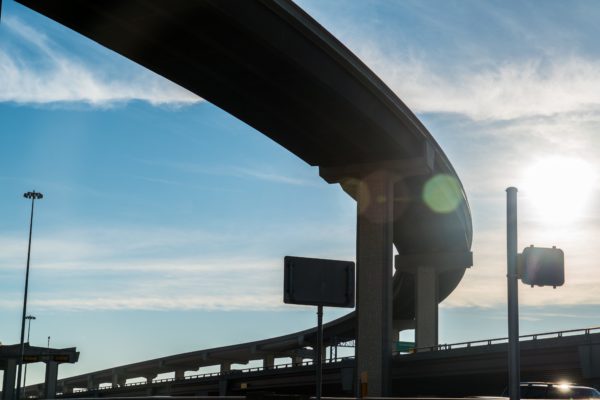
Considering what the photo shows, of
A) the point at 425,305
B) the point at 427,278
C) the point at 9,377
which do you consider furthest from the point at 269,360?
the point at 9,377

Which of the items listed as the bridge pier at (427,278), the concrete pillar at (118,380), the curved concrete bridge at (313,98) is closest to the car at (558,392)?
the curved concrete bridge at (313,98)

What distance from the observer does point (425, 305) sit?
3642 inches

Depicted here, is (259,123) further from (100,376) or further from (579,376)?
(100,376)

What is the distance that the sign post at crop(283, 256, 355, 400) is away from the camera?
403 inches

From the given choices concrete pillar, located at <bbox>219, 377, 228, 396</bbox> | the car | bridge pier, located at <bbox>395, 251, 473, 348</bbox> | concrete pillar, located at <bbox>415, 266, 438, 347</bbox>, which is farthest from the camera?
concrete pillar, located at <bbox>219, 377, 228, 396</bbox>

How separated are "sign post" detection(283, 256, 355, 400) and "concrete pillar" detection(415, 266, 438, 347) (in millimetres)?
81499

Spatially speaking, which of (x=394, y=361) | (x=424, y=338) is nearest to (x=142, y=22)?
(x=394, y=361)

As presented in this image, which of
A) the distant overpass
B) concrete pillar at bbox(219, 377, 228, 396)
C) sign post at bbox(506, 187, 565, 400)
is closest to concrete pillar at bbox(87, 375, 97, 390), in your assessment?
concrete pillar at bbox(219, 377, 228, 396)

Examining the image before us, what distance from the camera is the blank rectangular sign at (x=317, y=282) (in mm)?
10227

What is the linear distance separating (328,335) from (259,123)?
89924 millimetres

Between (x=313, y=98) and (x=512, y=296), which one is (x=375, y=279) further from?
(x=512, y=296)

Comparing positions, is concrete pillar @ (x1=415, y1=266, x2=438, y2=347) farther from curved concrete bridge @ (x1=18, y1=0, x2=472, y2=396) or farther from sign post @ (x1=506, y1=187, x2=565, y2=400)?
sign post @ (x1=506, y1=187, x2=565, y2=400)

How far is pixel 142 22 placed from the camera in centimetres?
3950

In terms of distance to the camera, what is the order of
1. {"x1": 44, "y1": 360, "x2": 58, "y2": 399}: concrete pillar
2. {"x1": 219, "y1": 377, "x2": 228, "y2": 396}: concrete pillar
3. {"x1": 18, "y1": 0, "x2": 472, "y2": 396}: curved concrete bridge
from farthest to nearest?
{"x1": 219, "y1": 377, "x2": 228, "y2": 396}: concrete pillar → {"x1": 44, "y1": 360, "x2": 58, "y2": 399}: concrete pillar → {"x1": 18, "y1": 0, "x2": 472, "y2": 396}: curved concrete bridge
